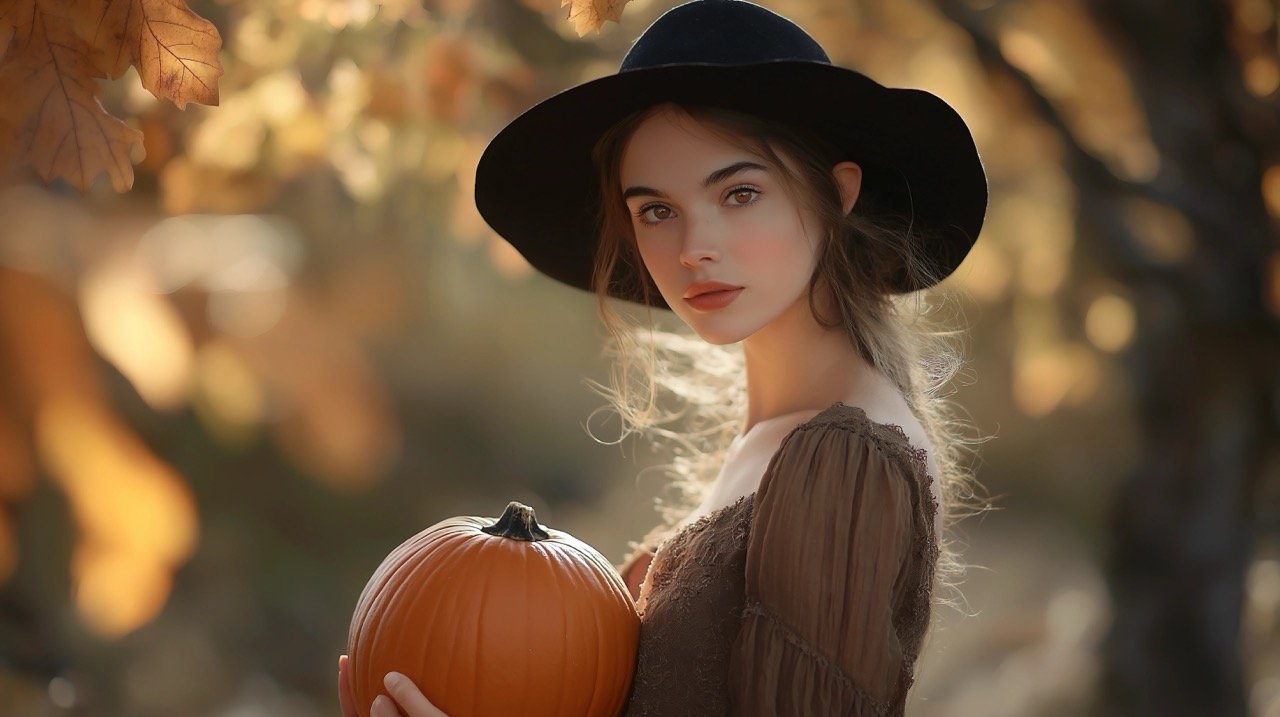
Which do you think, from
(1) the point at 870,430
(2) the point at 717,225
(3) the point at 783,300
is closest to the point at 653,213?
(2) the point at 717,225

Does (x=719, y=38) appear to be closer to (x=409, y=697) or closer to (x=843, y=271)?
(x=843, y=271)

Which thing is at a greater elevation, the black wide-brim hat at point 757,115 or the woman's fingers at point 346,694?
the black wide-brim hat at point 757,115

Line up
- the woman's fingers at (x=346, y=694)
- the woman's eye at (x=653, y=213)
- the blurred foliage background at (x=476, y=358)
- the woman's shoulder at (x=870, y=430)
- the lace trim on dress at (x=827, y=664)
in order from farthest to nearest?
the blurred foliage background at (x=476, y=358)
the woman's eye at (x=653, y=213)
the woman's fingers at (x=346, y=694)
the woman's shoulder at (x=870, y=430)
the lace trim on dress at (x=827, y=664)

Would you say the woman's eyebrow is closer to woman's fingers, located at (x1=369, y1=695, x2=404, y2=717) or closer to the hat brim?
the hat brim

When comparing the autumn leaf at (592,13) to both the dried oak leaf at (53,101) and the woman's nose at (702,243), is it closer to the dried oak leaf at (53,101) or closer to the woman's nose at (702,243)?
the woman's nose at (702,243)

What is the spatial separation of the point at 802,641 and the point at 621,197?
0.95 m

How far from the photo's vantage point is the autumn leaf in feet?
6.09

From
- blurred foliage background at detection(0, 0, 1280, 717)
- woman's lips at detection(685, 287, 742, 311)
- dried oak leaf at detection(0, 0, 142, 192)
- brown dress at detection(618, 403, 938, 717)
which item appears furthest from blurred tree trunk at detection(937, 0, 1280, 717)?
Result: dried oak leaf at detection(0, 0, 142, 192)

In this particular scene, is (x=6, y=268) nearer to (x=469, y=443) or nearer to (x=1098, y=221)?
(x=469, y=443)

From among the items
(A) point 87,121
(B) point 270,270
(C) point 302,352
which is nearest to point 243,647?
(C) point 302,352

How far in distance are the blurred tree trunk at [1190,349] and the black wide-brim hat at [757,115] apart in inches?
84.5

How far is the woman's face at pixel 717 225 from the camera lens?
197 cm

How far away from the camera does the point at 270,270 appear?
7848 millimetres

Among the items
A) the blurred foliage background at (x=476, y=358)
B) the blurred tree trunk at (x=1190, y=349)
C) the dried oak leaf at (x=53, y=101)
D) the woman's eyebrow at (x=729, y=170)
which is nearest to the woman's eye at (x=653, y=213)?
the woman's eyebrow at (x=729, y=170)
